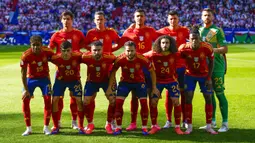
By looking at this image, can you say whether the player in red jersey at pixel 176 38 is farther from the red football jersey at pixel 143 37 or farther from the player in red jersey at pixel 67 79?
the player in red jersey at pixel 67 79

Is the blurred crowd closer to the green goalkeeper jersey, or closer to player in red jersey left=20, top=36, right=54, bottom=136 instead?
player in red jersey left=20, top=36, right=54, bottom=136

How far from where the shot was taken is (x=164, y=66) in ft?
29.5

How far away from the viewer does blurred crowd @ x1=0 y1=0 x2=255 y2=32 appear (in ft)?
144

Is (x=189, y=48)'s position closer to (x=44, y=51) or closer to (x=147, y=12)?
(x=44, y=51)

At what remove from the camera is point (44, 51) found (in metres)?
8.96

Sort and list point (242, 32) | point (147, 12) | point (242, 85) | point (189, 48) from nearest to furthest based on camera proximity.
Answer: point (189, 48) < point (242, 85) < point (242, 32) < point (147, 12)

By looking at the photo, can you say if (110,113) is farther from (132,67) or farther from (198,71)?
(198,71)

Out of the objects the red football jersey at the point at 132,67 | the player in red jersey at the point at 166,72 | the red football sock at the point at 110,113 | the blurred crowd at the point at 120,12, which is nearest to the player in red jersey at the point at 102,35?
the red football jersey at the point at 132,67

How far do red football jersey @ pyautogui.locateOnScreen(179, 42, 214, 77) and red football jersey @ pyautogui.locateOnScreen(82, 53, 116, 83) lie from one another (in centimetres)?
143

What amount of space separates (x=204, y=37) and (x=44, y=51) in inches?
127

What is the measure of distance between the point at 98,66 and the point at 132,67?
674 millimetres

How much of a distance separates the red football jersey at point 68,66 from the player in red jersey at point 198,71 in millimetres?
2069

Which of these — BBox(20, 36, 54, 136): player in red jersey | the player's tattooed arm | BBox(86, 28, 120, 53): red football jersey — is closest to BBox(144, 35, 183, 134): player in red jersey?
BBox(86, 28, 120, 53): red football jersey

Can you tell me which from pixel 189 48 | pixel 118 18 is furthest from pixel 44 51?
pixel 118 18
